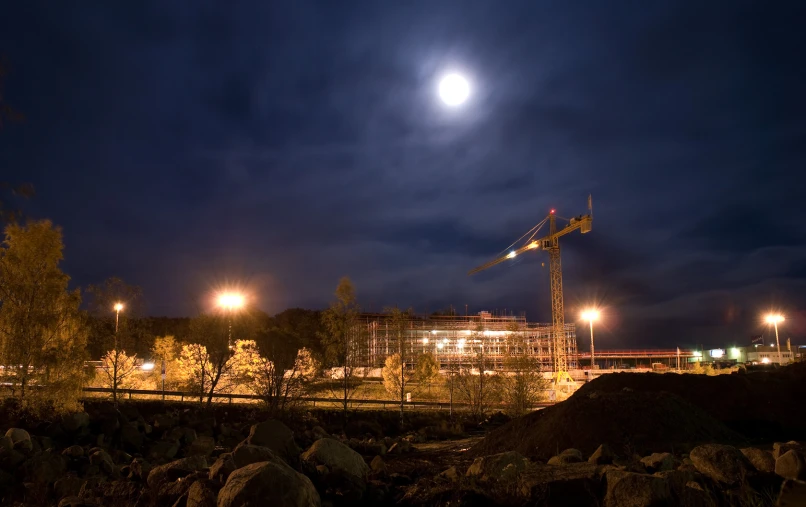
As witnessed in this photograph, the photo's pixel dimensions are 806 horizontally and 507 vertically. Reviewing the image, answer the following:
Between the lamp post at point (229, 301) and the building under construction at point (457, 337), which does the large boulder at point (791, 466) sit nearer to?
the lamp post at point (229, 301)

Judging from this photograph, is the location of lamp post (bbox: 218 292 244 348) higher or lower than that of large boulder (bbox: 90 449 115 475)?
higher

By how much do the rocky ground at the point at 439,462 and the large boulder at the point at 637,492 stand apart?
0.02 m

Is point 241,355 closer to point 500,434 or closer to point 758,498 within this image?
point 500,434

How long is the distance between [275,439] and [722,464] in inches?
426

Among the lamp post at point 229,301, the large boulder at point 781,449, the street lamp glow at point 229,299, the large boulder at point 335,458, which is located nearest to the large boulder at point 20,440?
the large boulder at point 335,458

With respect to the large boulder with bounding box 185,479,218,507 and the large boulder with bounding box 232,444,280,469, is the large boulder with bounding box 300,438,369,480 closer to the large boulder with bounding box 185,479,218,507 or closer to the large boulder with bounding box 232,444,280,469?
the large boulder with bounding box 232,444,280,469

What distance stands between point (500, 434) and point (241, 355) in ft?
53.6

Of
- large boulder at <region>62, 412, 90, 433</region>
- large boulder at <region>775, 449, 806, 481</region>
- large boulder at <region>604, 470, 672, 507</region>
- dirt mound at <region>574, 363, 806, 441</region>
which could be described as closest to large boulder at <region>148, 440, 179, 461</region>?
large boulder at <region>62, 412, 90, 433</region>

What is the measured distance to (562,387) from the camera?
49.4 metres

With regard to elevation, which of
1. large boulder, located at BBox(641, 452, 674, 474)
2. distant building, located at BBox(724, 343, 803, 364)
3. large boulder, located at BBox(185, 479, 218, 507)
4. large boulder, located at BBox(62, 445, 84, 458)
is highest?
distant building, located at BBox(724, 343, 803, 364)

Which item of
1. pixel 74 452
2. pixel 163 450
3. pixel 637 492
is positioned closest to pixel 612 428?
pixel 637 492

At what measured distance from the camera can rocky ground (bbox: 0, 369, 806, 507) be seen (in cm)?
1041

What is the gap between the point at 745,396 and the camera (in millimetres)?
25750

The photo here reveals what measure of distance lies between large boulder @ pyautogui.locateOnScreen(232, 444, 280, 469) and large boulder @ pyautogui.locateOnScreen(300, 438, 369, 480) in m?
1.49
